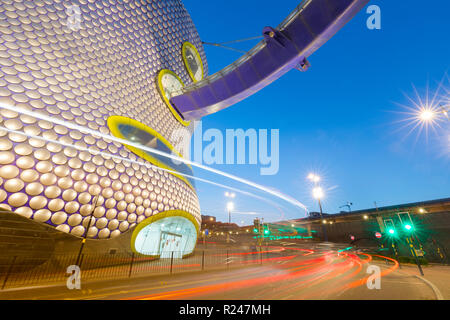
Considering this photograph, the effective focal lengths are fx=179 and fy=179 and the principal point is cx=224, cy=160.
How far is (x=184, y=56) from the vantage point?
25109mm

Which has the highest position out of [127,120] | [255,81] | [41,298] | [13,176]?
[255,81]

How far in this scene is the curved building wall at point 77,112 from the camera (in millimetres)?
9016

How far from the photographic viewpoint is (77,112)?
38.2 feet

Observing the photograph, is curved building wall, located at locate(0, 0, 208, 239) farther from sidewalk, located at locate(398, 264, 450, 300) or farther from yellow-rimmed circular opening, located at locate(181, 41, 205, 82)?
sidewalk, located at locate(398, 264, 450, 300)

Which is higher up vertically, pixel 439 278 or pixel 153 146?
pixel 153 146

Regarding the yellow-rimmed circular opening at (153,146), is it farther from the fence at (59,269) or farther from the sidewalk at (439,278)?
the sidewalk at (439,278)

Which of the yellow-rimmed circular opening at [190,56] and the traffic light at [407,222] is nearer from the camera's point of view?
the traffic light at [407,222]

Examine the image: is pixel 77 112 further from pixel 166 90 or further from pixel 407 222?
pixel 407 222

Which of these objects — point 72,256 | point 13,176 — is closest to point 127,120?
point 13,176

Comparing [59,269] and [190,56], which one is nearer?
[59,269]

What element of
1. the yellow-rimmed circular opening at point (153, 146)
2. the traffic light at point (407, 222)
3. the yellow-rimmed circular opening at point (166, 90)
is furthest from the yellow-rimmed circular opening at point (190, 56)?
the traffic light at point (407, 222)

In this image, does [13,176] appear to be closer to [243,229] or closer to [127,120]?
[127,120]

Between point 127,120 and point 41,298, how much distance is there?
39.8 feet

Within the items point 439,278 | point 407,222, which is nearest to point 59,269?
point 439,278
